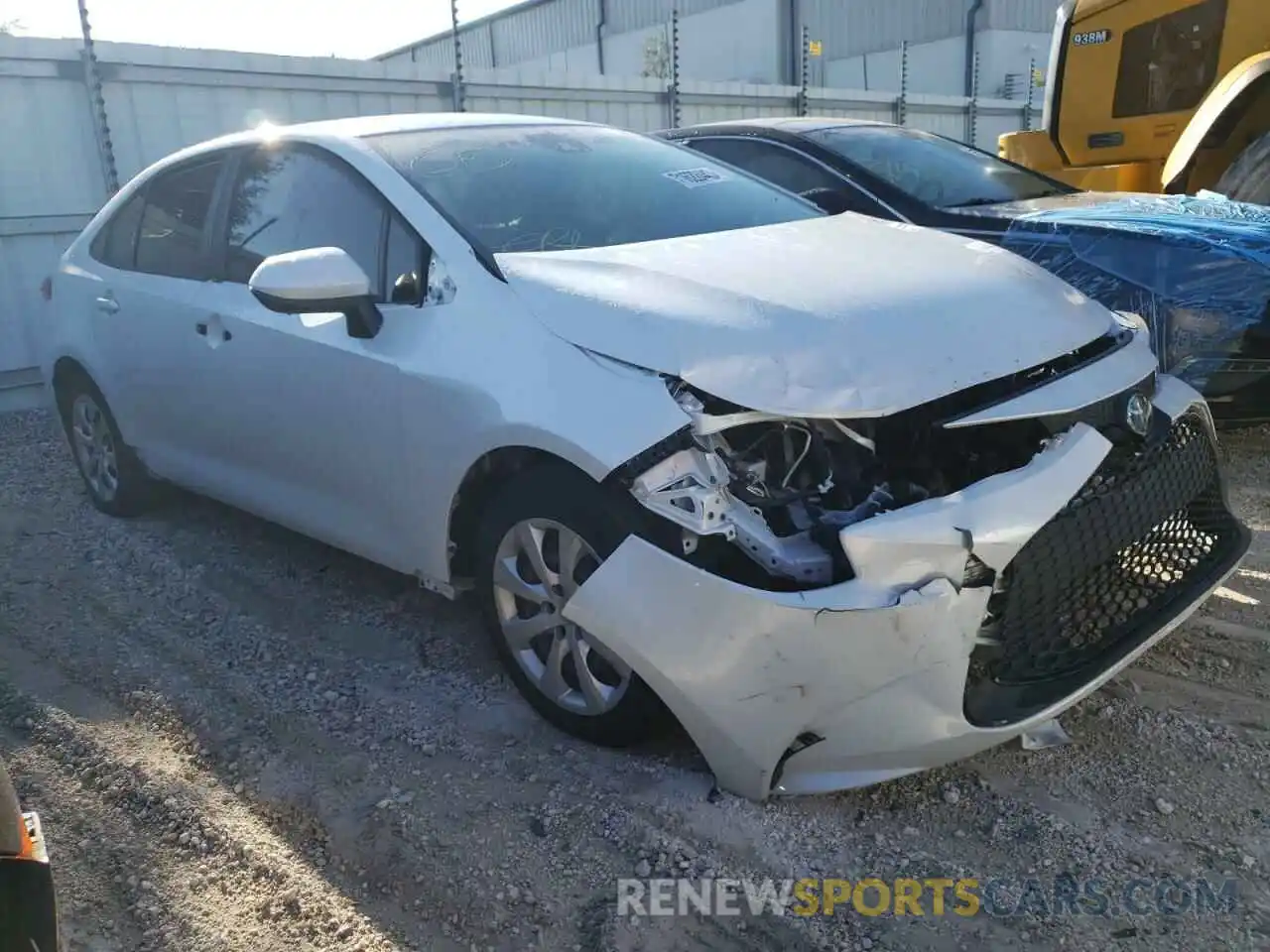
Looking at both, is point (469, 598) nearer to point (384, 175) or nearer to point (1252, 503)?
point (384, 175)

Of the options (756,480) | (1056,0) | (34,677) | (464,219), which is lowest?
(34,677)

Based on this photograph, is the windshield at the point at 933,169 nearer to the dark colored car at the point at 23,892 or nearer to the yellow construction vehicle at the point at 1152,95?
the yellow construction vehicle at the point at 1152,95

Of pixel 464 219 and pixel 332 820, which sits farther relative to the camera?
pixel 464 219

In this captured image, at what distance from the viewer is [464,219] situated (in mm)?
3076

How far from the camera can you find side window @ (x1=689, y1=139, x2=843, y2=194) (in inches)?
218

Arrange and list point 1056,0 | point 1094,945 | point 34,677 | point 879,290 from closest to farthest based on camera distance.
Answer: point 1094,945, point 879,290, point 34,677, point 1056,0

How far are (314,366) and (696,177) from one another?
1.50m

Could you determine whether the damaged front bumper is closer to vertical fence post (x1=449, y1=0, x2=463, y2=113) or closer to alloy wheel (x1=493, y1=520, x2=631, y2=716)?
alloy wheel (x1=493, y1=520, x2=631, y2=716)

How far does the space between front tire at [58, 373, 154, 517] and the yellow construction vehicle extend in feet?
20.4

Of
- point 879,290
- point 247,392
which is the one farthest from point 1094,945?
point 247,392

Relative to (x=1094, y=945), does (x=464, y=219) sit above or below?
above

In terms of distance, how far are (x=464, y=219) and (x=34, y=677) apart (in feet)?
6.79

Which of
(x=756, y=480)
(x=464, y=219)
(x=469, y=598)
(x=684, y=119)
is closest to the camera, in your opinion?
(x=756, y=480)

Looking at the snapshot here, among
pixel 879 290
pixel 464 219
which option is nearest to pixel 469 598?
pixel 464 219
